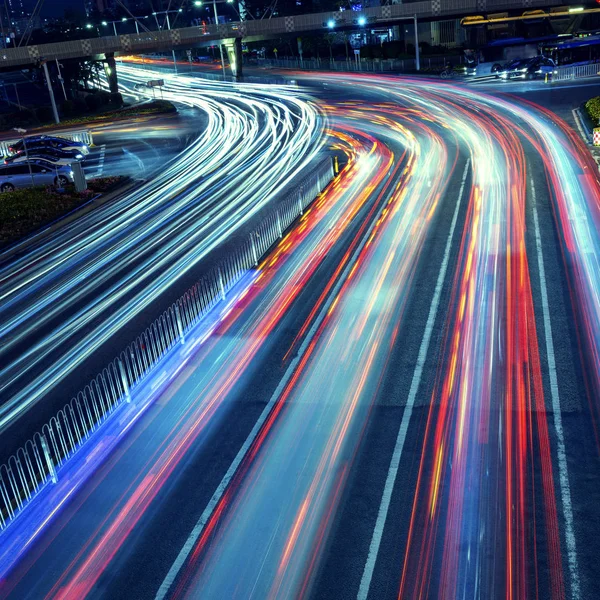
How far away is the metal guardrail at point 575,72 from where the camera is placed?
53.8m

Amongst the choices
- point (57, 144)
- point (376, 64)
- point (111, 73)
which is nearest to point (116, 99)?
point (111, 73)

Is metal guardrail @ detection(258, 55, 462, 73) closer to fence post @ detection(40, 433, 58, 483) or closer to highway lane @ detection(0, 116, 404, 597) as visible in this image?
highway lane @ detection(0, 116, 404, 597)

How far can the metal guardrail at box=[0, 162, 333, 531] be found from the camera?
35.3 ft

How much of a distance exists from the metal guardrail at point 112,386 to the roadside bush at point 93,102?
4766 centimetres

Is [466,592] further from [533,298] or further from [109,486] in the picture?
[533,298]

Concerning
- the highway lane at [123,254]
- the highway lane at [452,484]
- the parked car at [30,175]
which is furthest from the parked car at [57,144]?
the highway lane at [452,484]

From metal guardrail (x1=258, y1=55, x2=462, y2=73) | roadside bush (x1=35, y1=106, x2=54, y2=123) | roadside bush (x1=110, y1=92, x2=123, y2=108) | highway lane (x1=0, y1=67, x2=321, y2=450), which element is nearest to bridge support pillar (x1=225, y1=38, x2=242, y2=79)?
metal guardrail (x1=258, y1=55, x2=462, y2=73)

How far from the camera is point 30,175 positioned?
33469mm

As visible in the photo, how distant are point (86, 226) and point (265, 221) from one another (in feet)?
27.2

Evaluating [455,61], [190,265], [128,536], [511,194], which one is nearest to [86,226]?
[190,265]

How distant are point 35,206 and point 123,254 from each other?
8.19 m

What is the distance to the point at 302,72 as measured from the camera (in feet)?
270

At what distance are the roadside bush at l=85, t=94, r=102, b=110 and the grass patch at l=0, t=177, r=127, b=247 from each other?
35.0m

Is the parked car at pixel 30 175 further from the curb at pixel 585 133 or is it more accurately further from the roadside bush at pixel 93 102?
the roadside bush at pixel 93 102
